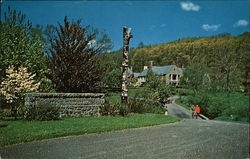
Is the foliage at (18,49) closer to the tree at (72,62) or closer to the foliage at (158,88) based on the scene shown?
the tree at (72,62)

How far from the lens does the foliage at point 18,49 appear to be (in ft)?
43.3

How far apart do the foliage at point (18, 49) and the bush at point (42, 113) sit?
16.0 ft

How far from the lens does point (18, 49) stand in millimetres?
13930

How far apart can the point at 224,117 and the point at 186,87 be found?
741 inches

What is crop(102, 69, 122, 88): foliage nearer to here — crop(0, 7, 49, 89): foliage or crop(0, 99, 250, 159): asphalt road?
crop(0, 7, 49, 89): foliage

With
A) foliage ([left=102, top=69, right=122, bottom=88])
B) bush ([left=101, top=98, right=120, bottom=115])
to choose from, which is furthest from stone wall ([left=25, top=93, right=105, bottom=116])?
foliage ([left=102, top=69, right=122, bottom=88])

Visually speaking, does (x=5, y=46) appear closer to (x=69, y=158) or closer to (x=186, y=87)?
(x=69, y=158)

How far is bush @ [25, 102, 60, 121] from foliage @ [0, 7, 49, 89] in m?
4.87

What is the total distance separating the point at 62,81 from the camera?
11211mm

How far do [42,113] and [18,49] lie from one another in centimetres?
788

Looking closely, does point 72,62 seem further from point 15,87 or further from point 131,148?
point 131,148

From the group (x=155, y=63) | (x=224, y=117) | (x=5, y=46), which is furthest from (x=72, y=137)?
(x=155, y=63)

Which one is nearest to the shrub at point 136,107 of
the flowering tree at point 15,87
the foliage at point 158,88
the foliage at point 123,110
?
the foliage at point 123,110

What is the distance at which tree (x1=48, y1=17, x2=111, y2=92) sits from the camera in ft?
36.2
